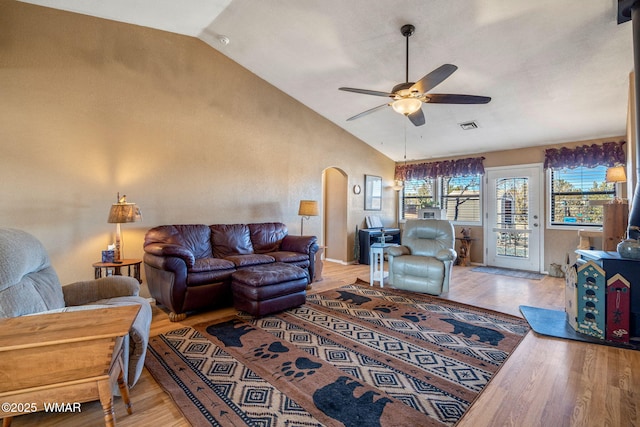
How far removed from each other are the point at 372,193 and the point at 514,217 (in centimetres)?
280

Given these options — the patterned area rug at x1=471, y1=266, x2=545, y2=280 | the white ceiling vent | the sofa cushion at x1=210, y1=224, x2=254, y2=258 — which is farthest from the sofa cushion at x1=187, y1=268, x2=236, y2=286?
the patterned area rug at x1=471, y1=266, x2=545, y2=280

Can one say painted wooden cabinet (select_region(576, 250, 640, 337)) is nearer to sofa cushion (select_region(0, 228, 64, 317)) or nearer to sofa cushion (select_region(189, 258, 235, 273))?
sofa cushion (select_region(189, 258, 235, 273))

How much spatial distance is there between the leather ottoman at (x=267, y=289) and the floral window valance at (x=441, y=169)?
444cm

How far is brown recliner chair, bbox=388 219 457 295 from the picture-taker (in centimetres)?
371

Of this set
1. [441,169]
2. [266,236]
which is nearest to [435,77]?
[266,236]

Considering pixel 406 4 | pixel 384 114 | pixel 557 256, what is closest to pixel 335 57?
pixel 406 4

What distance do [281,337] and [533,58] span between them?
3855 millimetres

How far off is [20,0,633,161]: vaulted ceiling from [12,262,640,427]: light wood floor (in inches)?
111

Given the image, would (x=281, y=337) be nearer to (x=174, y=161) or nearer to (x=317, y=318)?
(x=317, y=318)

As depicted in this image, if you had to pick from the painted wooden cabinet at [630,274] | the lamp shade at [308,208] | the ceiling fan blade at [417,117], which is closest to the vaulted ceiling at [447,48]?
the ceiling fan blade at [417,117]

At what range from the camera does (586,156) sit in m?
4.70

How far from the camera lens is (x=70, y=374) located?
3.93 ft

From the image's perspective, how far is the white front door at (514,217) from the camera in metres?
5.34

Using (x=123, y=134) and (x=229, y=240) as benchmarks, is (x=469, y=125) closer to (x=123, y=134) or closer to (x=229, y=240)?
(x=229, y=240)
